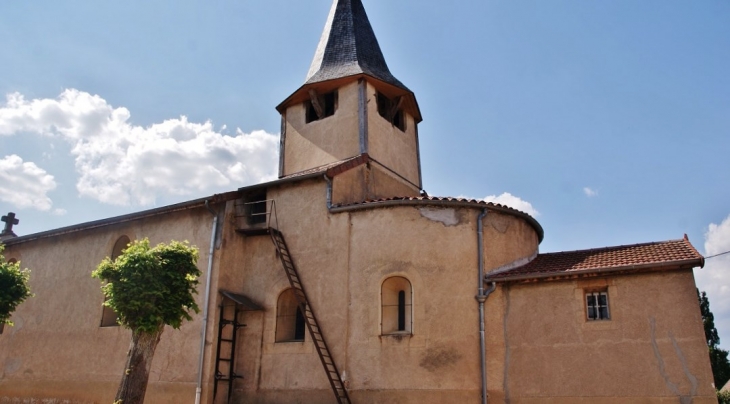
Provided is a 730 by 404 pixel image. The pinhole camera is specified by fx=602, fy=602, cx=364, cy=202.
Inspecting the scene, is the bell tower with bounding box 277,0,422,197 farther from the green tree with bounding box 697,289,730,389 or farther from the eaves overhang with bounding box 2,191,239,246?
the green tree with bounding box 697,289,730,389

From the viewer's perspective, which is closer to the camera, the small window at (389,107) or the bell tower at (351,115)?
the bell tower at (351,115)

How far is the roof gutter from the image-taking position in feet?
45.9

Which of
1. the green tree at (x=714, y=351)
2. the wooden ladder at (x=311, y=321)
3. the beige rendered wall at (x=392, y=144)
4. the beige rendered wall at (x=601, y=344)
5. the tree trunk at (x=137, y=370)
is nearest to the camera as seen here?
the beige rendered wall at (x=601, y=344)

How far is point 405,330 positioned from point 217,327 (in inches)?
220

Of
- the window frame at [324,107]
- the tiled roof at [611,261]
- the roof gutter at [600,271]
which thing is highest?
the window frame at [324,107]

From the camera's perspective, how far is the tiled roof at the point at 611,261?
563 inches

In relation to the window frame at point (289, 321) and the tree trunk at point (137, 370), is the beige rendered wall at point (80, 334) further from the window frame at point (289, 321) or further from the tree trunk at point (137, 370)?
the tree trunk at point (137, 370)

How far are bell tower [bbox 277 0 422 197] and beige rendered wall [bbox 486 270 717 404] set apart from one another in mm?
6877

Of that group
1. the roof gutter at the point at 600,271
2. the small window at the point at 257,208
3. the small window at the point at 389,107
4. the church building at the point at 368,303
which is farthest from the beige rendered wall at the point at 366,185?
the roof gutter at the point at 600,271

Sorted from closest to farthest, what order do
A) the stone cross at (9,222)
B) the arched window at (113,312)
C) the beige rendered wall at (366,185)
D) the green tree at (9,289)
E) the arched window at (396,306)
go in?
1. the arched window at (396,306)
2. the green tree at (9,289)
3. the beige rendered wall at (366,185)
4. the arched window at (113,312)
5. the stone cross at (9,222)

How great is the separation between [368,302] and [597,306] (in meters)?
5.88

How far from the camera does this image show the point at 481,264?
1608cm

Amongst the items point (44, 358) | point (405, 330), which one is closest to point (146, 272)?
point (405, 330)

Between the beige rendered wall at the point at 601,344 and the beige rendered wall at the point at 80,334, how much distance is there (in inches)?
336
